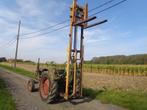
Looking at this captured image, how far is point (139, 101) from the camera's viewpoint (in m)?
8.92

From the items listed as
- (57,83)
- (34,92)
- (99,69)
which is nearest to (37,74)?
(34,92)

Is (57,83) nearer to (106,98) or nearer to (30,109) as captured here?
(30,109)

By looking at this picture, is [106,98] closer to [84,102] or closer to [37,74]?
[84,102]

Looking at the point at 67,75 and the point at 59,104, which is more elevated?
the point at 67,75

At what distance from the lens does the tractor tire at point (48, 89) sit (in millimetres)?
9023

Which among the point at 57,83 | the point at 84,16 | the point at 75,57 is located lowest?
the point at 57,83

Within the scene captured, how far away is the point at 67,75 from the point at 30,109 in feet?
6.82

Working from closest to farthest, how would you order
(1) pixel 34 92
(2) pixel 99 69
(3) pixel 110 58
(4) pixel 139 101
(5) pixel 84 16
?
1. (4) pixel 139 101
2. (5) pixel 84 16
3. (1) pixel 34 92
4. (2) pixel 99 69
5. (3) pixel 110 58

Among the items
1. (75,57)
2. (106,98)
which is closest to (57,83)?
(75,57)

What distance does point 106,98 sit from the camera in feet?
31.8

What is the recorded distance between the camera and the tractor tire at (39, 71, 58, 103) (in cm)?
902

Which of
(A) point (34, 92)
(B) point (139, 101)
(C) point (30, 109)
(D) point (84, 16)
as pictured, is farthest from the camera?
(A) point (34, 92)

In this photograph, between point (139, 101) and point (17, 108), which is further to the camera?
point (139, 101)

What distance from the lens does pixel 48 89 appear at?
9.49 meters
